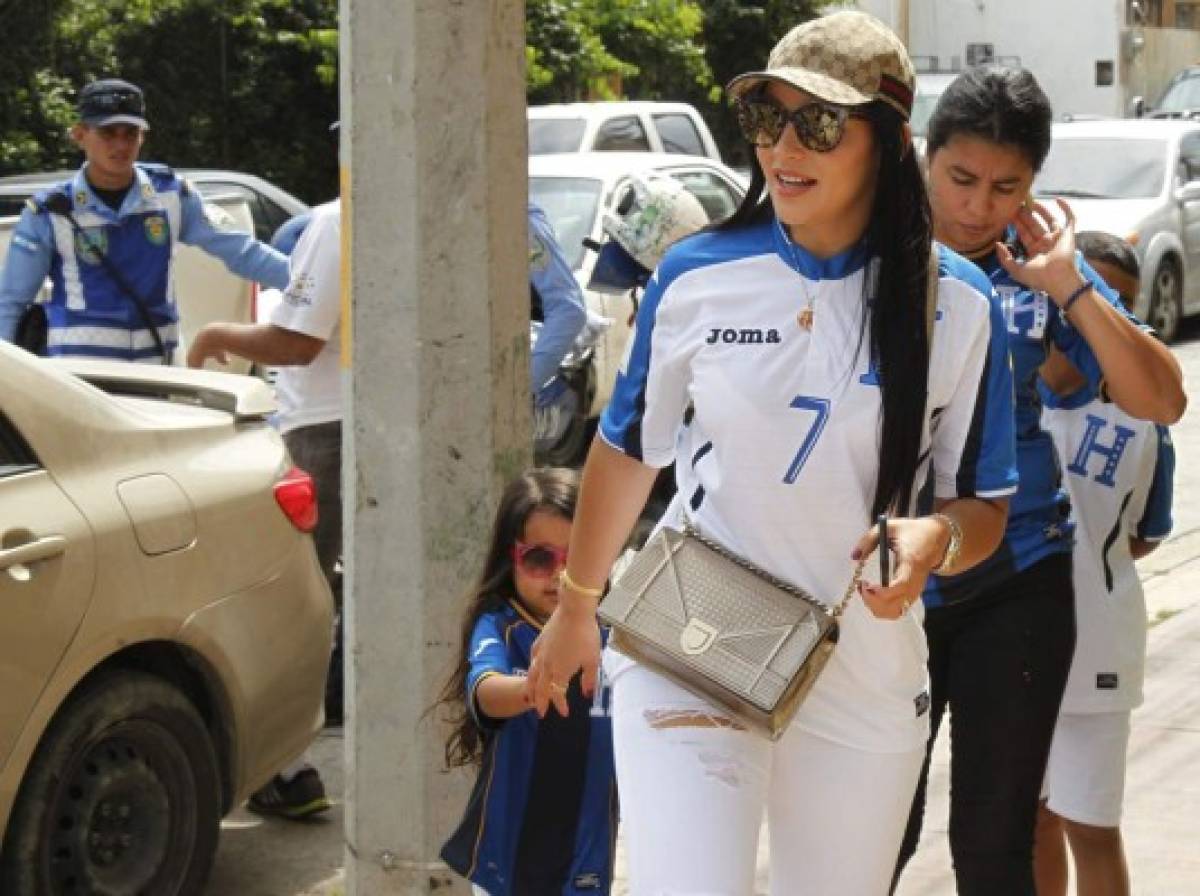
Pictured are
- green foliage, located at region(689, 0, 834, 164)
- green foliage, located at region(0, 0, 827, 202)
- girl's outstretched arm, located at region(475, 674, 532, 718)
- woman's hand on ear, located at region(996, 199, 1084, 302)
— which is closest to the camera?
girl's outstretched arm, located at region(475, 674, 532, 718)

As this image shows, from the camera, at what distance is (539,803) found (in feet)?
12.8

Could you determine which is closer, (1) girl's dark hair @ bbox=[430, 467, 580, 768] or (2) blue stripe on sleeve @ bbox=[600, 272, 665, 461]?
(2) blue stripe on sleeve @ bbox=[600, 272, 665, 461]

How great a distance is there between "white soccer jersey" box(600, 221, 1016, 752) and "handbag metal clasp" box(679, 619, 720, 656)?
0.12 metres

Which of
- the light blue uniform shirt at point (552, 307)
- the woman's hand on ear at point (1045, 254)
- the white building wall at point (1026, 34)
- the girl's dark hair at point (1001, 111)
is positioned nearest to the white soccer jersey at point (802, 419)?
the woman's hand on ear at point (1045, 254)

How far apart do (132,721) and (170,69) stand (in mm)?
18757

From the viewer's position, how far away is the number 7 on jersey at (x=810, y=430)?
3256 mm

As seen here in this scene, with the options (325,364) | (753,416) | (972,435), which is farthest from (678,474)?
(325,364)

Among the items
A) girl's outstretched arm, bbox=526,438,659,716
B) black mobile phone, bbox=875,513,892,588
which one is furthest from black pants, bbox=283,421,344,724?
black mobile phone, bbox=875,513,892,588

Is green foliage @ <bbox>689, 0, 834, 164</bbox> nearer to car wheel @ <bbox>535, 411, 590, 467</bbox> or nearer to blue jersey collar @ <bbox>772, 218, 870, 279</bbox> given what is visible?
car wheel @ <bbox>535, 411, 590, 467</bbox>

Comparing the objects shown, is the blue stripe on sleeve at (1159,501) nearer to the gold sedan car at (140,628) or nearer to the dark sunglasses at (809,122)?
the dark sunglasses at (809,122)

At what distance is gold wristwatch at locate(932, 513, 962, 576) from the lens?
3332 millimetres

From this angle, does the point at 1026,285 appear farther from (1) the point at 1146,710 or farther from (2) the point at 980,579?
(1) the point at 1146,710

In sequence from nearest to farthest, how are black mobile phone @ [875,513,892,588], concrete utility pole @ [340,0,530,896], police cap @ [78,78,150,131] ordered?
black mobile phone @ [875,513,892,588]
concrete utility pole @ [340,0,530,896]
police cap @ [78,78,150,131]

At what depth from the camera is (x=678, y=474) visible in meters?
3.44
